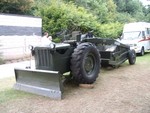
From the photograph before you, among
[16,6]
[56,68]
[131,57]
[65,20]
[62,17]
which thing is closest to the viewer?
[56,68]

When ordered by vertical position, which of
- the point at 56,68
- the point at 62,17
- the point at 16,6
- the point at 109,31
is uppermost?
the point at 16,6

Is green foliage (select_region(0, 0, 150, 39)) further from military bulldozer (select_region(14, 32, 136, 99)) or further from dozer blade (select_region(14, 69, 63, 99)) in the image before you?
dozer blade (select_region(14, 69, 63, 99))

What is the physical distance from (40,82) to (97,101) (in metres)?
1.58

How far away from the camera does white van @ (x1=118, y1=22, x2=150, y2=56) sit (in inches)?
656

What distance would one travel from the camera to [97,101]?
5957mm

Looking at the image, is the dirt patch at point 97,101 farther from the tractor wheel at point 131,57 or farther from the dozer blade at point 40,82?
the tractor wheel at point 131,57

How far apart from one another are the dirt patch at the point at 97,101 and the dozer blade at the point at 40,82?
0.19m

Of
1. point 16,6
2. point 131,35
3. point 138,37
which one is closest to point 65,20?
point 131,35

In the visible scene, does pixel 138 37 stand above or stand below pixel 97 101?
above

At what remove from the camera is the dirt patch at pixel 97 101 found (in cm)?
542

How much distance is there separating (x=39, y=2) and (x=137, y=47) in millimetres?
16039

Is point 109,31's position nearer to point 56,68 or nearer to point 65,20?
point 65,20

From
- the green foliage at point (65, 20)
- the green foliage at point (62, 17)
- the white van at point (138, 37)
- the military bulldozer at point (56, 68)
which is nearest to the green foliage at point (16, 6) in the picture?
the green foliage at point (62, 17)

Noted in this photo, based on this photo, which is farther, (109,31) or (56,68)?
(109,31)
